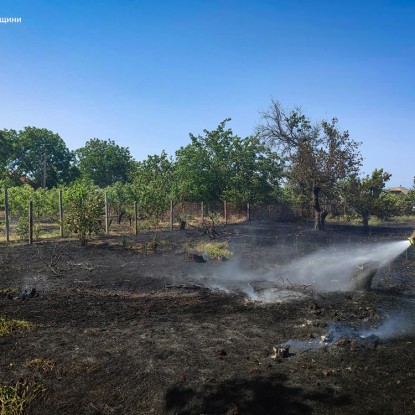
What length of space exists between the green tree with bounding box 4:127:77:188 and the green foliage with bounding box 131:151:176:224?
2255cm

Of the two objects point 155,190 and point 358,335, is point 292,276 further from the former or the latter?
point 155,190

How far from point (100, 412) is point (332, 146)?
20774 millimetres

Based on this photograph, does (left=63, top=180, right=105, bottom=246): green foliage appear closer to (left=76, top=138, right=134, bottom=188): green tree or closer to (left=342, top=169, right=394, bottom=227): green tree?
(left=342, top=169, right=394, bottom=227): green tree

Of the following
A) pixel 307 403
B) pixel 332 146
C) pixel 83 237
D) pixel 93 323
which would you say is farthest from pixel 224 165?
pixel 307 403

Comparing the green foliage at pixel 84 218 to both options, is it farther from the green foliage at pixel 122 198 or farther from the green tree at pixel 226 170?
the green tree at pixel 226 170

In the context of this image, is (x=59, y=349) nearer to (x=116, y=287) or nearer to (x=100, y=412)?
(x=100, y=412)

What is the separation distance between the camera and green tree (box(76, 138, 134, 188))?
196ft

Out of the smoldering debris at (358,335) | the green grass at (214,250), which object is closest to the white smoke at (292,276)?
the green grass at (214,250)

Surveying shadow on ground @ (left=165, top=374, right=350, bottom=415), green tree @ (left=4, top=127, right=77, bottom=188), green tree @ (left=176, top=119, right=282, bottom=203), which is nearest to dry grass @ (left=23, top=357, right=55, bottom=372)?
shadow on ground @ (left=165, top=374, right=350, bottom=415)

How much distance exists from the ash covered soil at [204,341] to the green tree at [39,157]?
44190 millimetres

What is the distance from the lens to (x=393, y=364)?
5.07 meters

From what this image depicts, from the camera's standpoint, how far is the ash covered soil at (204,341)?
4.20m

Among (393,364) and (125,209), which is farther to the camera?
(125,209)

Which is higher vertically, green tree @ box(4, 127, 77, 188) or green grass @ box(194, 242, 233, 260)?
green tree @ box(4, 127, 77, 188)
